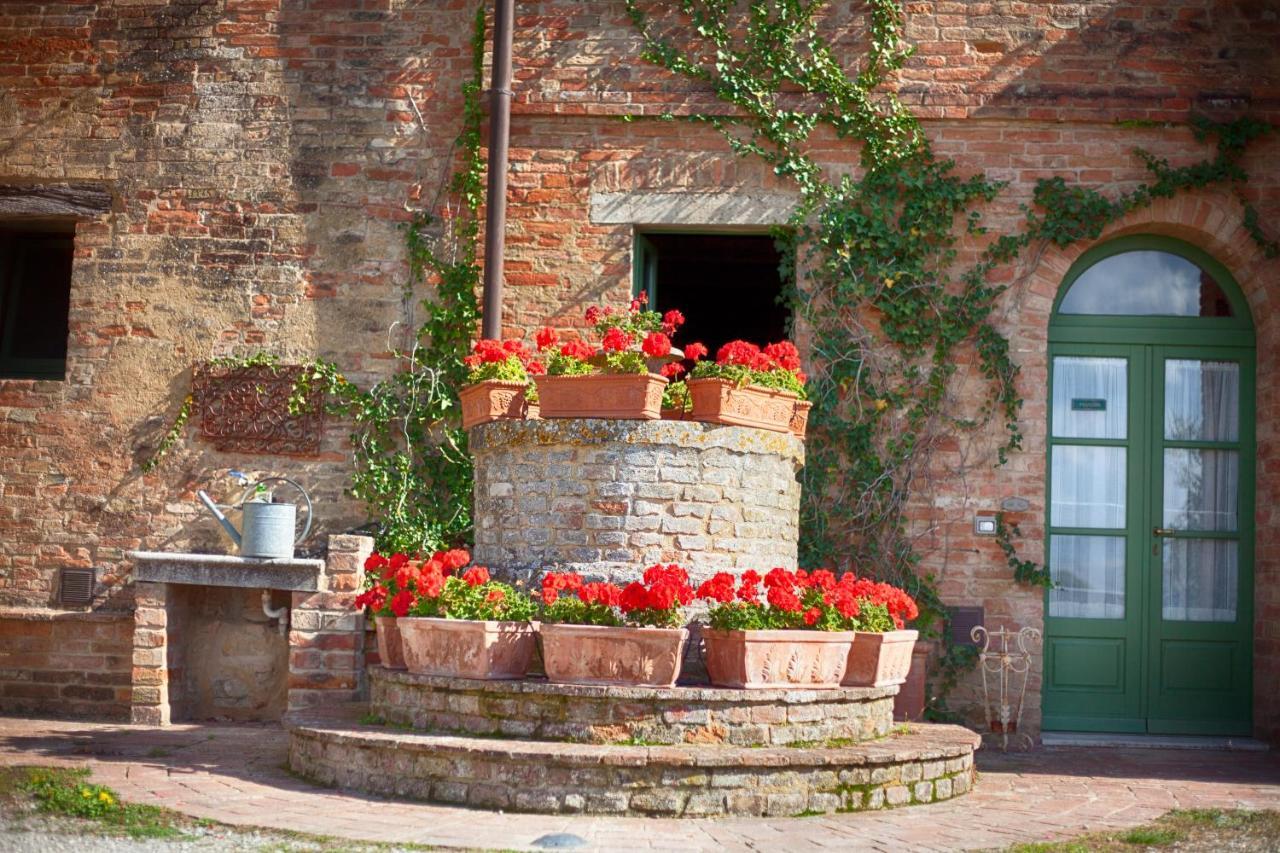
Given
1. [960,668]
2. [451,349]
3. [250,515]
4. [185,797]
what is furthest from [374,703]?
[960,668]

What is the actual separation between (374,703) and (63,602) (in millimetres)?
3286

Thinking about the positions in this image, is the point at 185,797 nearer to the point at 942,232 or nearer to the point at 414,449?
the point at 414,449

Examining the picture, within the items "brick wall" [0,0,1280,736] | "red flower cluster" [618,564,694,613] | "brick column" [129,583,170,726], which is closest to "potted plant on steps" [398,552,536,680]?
"red flower cluster" [618,564,694,613]

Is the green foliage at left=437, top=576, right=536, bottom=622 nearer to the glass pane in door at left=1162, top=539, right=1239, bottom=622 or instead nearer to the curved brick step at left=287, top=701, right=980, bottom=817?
the curved brick step at left=287, top=701, right=980, bottom=817

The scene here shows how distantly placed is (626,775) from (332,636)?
294 centimetres

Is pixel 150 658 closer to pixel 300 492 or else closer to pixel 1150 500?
pixel 300 492

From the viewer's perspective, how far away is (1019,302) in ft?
27.7

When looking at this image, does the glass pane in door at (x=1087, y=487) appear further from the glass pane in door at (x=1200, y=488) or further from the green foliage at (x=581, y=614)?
the green foliage at (x=581, y=614)

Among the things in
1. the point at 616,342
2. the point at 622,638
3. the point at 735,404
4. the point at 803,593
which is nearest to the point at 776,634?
the point at 803,593

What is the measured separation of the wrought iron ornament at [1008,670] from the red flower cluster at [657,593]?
2809 mm

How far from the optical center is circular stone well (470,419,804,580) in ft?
21.7

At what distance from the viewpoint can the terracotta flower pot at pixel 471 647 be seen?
5945 mm

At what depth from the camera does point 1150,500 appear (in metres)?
8.48

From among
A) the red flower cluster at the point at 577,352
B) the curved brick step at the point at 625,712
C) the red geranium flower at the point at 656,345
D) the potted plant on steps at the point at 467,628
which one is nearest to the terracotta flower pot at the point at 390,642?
the potted plant on steps at the point at 467,628
